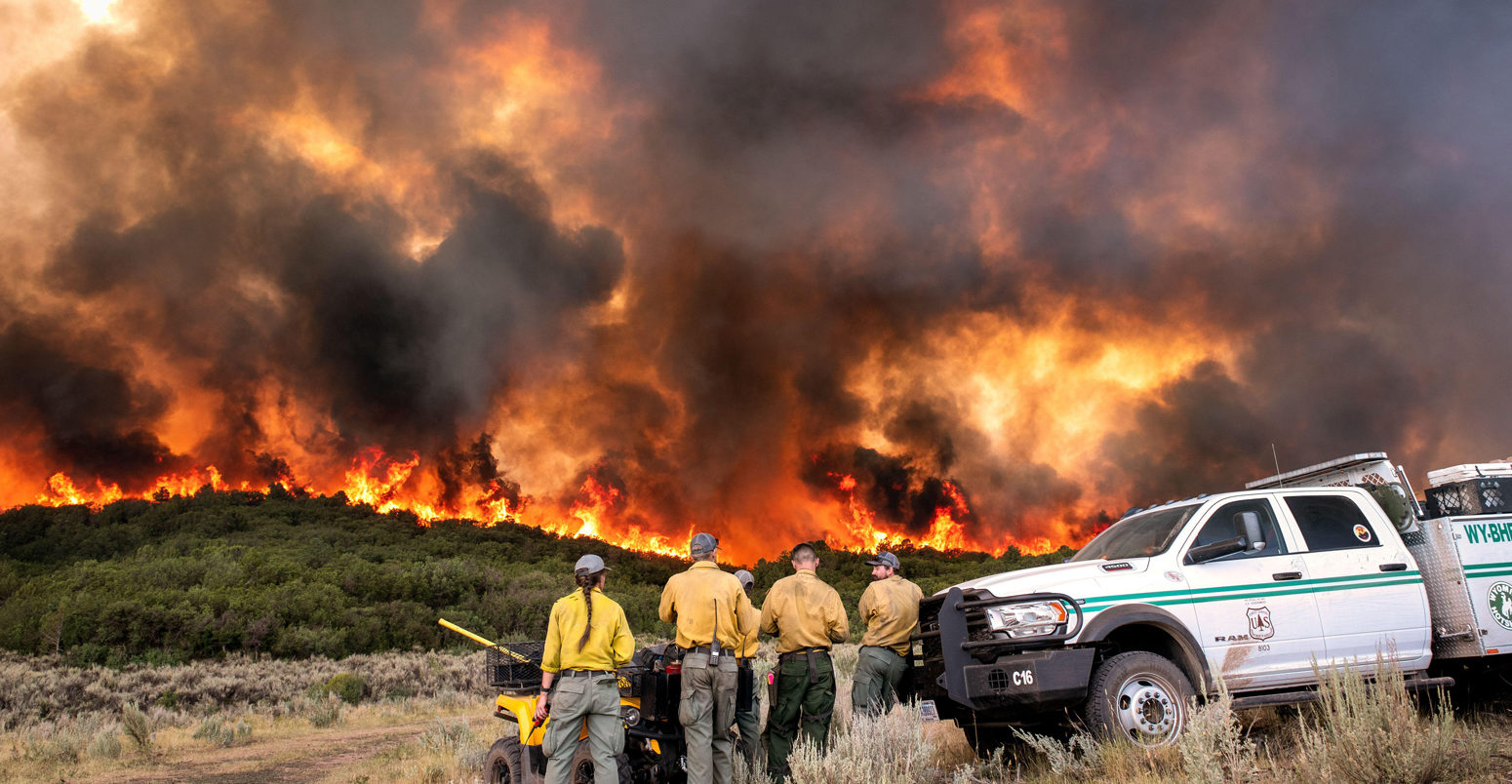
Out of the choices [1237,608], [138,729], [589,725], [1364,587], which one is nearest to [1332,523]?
[1364,587]

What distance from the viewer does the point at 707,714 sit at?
7078 millimetres

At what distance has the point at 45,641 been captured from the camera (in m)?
38.1

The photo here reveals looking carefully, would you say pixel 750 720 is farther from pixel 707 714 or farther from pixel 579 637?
pixel 579 637

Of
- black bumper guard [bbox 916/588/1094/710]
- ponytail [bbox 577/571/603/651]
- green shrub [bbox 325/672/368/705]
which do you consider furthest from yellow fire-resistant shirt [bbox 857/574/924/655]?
green shrub [bbox 325/672/368/705]

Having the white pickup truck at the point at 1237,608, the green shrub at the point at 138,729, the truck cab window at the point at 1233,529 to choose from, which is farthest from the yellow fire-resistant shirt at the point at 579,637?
the green shrub at the point at 138,729

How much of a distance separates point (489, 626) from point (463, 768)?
50628 millimetres

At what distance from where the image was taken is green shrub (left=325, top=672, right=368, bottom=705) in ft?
82.4

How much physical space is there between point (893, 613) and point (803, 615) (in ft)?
4.16

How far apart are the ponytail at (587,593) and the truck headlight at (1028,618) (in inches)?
126

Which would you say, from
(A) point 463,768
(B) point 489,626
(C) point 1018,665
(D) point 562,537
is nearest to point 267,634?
(B) point 489,626

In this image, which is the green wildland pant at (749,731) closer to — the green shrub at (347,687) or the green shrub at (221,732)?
the green shrub at (221,732)

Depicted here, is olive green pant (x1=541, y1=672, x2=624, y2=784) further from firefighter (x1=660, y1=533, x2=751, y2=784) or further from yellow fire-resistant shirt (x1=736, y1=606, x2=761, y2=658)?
yellow fire-resistant shirt (x1=736, y1=606, x2=761, y2=658)

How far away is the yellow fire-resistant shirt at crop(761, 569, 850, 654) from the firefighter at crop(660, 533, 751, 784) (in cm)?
61

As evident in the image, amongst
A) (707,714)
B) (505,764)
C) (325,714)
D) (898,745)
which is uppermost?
(707,714)
